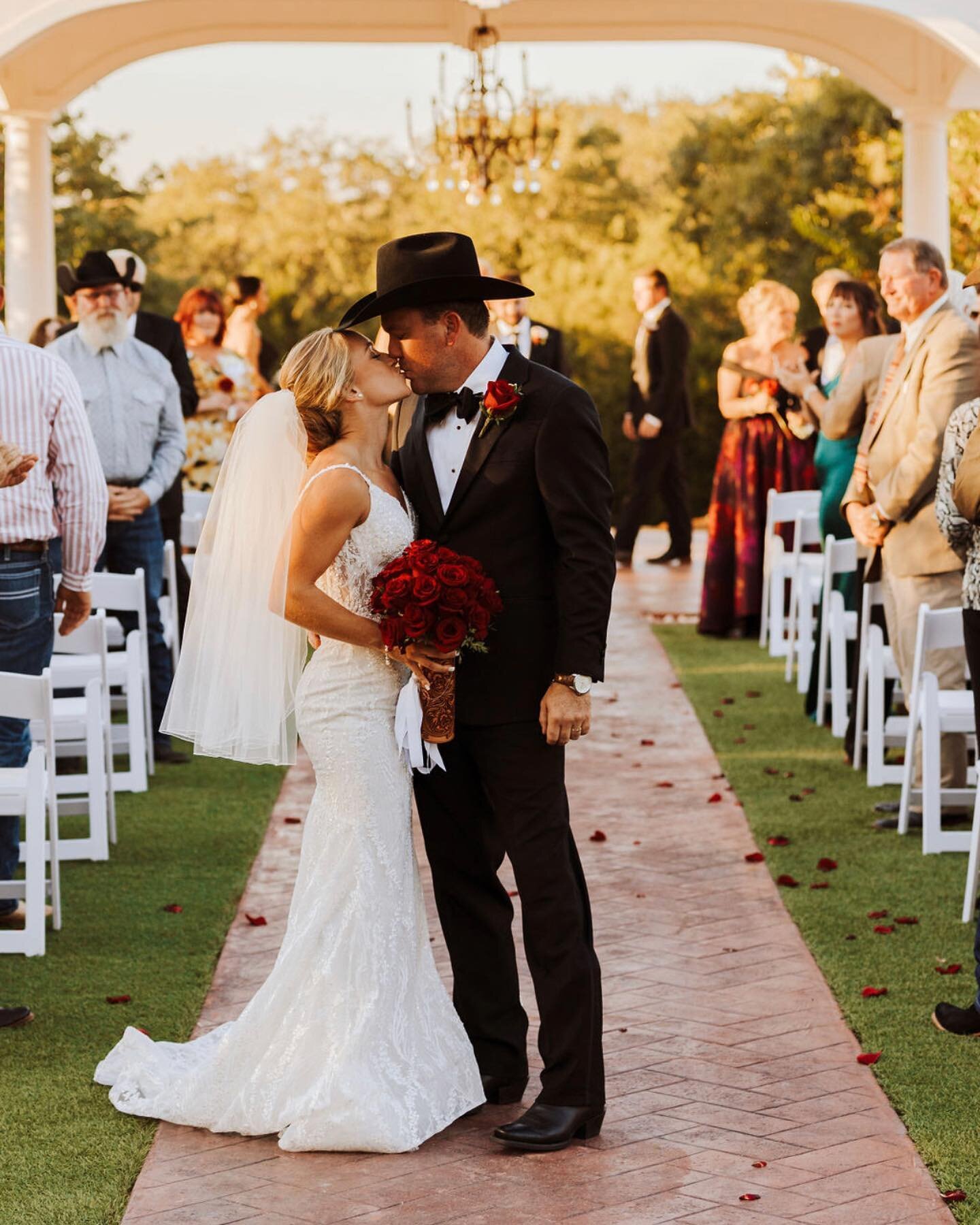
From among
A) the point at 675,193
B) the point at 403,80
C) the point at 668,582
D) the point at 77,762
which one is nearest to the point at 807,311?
the point at 675,193

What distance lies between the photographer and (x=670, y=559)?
1716 centimetres

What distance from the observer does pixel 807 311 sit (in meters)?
24.1

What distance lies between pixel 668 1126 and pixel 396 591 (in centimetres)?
153

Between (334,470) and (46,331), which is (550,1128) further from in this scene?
(46,331)

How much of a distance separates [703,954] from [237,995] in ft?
5.15

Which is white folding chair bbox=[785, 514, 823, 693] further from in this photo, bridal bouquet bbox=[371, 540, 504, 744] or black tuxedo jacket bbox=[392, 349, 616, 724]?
bridal bouquet bbox=[371, 540, 504, 744]

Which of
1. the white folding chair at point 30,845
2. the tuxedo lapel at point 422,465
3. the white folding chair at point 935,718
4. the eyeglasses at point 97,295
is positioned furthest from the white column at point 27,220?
the tuxedo lapel at point 422,465

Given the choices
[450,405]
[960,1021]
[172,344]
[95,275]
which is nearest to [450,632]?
[450,405]

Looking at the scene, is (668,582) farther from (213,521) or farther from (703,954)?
(213,521)

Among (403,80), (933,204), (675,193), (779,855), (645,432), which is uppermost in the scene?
(403,80)

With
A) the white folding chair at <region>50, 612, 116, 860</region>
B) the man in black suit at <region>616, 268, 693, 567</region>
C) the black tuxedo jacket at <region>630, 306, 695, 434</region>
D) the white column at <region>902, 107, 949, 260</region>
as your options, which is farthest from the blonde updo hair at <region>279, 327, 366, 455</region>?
the black tuxedo jacket at <region>630, 306, 695, 434</region>

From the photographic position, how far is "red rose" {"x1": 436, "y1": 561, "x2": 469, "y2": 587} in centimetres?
400

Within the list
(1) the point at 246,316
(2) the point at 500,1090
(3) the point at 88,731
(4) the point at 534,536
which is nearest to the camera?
(4) the point at 534,536

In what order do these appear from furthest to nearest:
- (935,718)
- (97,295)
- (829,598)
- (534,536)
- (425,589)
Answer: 1. (829,598)
2. (97,295)
3. (935,718)
4. (534,536)
5. (425,589)
